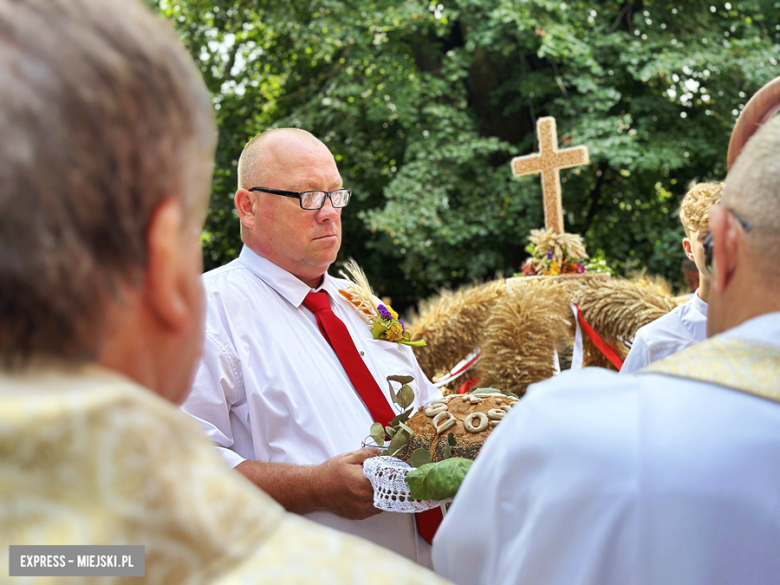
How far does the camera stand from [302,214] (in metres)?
3.06

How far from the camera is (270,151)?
311 cm

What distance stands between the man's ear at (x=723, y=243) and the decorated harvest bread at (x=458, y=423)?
0.97 metres

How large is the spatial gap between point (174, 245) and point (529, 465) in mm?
696

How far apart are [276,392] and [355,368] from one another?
0.39m

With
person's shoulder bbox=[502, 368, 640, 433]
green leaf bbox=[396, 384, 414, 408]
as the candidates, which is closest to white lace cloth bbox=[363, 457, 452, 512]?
green leaf bbox=[396, 384, 414, 408]

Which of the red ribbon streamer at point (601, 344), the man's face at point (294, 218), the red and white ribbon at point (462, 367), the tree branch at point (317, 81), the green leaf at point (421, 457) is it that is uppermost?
the tree branch at point (317, 81)

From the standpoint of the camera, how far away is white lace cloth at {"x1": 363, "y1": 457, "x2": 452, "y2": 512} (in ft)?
6.63

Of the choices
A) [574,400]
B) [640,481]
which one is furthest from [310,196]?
[640,481]

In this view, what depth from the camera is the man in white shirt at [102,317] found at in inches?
25.0

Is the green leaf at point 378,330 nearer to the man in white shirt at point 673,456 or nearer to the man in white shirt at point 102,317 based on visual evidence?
the man in white shirt at point 673,456

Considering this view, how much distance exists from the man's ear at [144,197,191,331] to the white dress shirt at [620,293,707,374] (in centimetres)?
271

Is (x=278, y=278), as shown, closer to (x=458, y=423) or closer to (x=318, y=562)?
(x=458, y=423)

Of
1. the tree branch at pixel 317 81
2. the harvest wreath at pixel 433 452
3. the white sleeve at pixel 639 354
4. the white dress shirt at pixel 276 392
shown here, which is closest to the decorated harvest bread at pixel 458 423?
the harvest wreath at pixel 433 452

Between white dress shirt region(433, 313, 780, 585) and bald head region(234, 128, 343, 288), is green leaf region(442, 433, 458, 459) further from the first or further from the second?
bald head region(234, 128, 343, 288)
